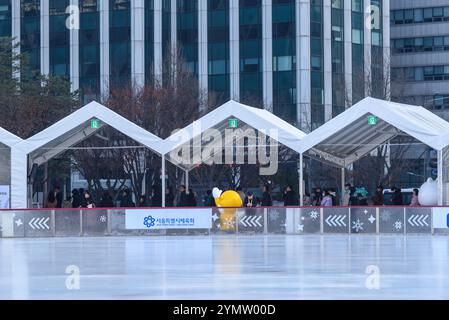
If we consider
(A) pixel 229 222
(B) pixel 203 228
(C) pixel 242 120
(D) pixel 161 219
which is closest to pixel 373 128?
(C) pixel 242 120

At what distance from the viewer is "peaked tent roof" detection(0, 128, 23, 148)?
145 ft

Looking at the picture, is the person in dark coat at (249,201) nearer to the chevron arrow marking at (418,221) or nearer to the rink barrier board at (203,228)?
the rink barrier board at (203,228)

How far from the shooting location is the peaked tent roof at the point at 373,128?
139 feet

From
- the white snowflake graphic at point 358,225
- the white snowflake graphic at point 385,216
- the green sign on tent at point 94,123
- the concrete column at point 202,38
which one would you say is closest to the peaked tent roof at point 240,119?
the green sign on tent at point 94,123

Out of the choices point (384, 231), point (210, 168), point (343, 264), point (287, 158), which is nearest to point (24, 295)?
point (343, 264)

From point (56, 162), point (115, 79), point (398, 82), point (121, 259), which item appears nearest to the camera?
point (121, 259)

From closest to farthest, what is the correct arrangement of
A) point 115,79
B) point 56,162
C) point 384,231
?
point 384,231, point 56,162, point 115,79

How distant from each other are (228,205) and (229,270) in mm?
21769

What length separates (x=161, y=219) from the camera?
42.9m

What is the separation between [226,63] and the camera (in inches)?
3580

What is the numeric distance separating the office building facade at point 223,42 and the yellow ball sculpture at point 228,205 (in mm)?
42825

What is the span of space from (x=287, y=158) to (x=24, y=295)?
57.6m

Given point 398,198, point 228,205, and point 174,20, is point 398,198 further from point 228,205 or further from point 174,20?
point 174,20

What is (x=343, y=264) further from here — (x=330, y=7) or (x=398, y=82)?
(x=330, y=7)
